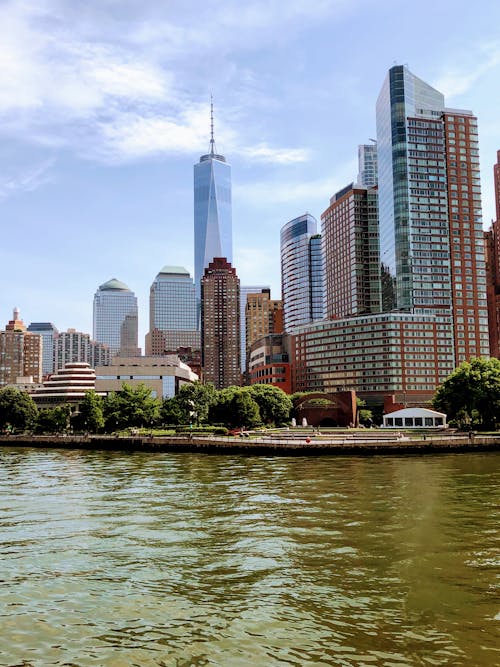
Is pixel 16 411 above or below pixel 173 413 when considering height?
above

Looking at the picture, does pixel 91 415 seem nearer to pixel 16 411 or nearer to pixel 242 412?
pixel 16 411

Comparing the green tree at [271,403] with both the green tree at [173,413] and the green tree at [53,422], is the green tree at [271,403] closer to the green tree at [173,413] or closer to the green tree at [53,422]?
the green tree at [173,413]

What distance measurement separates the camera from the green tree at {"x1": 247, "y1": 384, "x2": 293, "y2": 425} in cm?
16475

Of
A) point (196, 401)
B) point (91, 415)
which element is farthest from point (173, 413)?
point (91, 415)

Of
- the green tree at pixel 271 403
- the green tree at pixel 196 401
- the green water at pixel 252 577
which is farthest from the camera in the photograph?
the green tree at pixel 271 403

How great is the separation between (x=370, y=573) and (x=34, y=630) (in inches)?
546

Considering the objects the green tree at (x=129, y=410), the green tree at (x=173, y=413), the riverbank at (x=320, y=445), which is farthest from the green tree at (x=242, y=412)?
the riverbank at (x=320, y=445)

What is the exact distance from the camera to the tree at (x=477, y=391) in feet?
376

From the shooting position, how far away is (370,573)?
27531 millimetres

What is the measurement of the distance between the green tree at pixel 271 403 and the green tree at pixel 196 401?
11.2 meters

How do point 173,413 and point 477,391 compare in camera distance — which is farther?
point 173,413

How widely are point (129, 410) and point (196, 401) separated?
26.1 meters

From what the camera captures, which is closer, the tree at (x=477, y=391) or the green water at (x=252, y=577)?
the green water at (x=252, y=577)

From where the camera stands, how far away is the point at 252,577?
27.1m
